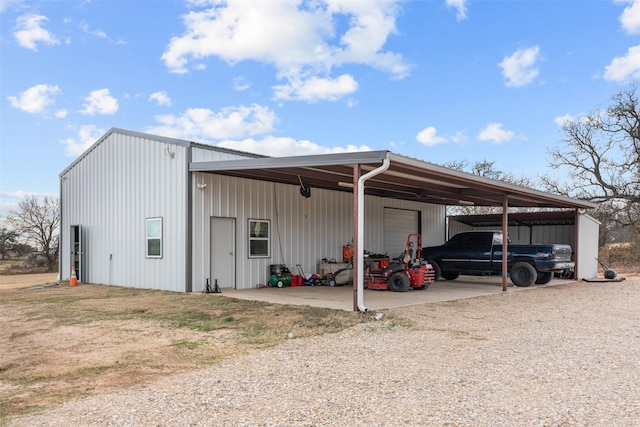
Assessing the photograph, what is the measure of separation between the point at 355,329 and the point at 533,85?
12.9 m

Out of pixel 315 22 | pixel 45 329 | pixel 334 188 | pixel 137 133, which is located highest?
pixel 315 22

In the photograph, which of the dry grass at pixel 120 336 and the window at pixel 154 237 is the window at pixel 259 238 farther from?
the dry grass at pixel 120 336

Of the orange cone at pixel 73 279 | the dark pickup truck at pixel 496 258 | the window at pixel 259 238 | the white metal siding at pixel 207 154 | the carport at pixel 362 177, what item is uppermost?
the white metal siding at pixel 207 154

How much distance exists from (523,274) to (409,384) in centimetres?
1135

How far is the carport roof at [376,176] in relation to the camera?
9753mm

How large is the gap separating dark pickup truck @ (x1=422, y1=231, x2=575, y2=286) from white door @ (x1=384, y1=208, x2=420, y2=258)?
108 inches

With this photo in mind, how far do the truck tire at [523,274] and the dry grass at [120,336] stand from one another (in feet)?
25.9

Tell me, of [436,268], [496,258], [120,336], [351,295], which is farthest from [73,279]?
[496,258]

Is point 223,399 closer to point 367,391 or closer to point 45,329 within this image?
point 367,391

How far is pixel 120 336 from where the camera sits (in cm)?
777

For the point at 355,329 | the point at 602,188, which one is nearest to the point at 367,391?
the point at 355,329

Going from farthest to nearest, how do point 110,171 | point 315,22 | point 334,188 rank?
point 334,188 → point 110,171 → point 315,22

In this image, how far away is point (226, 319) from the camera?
8992 mm

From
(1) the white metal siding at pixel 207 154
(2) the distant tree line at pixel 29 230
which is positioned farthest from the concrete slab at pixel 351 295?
(2) the distant tree line at pixel 29 230
